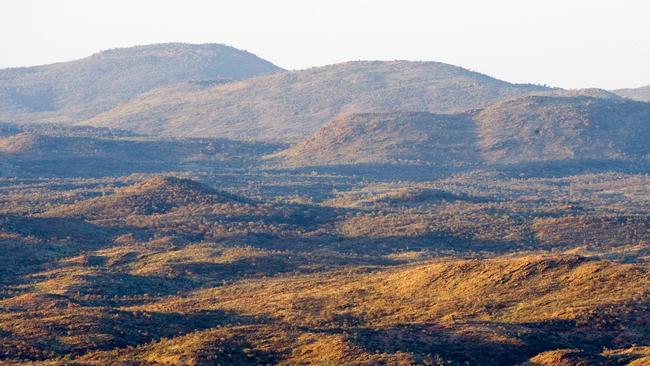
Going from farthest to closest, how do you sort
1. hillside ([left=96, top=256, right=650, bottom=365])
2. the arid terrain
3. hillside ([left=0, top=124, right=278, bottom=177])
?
hillside ([left=0, top=124, right=278, bottom=177]) < the arid terrain < hillside ([left=96, top=256, right=650, bottom=365])

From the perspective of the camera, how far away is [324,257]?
99688 millimetres

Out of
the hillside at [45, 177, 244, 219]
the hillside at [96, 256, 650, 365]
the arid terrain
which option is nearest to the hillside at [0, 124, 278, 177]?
the arid terrain

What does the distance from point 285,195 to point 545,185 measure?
40.5m

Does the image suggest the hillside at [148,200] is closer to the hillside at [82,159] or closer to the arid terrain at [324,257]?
the arid terrain at [324,257]

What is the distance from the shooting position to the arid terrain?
55.1 m

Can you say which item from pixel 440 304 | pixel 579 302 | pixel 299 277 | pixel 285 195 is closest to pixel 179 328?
pixel 440 304

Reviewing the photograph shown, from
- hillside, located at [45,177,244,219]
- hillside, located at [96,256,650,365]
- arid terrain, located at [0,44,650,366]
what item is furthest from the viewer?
hillside, located at [45,177,244,219]

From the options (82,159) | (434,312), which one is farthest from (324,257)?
(82,159)

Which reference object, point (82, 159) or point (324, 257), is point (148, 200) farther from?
point (82, 159)

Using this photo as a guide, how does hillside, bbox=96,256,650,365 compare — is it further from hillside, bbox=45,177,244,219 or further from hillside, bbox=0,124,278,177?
hillside, bbox=0,124,278,177

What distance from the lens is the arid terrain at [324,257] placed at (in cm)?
5509

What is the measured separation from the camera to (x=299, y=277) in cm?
8594

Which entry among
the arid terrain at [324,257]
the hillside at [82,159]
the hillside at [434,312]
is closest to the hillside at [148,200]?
the arid terrain at [324,257]

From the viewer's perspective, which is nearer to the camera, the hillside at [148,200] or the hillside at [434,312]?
the hillside at [434,312]
